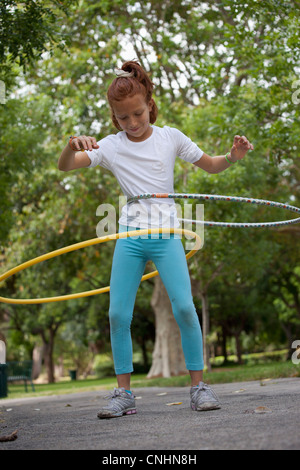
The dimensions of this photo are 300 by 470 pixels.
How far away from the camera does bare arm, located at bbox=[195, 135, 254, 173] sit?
13.5ft

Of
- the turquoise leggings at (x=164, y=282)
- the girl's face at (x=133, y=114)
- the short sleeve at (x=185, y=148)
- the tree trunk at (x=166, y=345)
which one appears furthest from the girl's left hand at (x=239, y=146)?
the tree trunk at (x=166, y=345)

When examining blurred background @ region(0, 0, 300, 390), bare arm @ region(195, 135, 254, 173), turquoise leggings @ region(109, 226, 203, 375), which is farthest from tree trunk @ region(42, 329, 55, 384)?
bare arm @ region(195, 135, 254, 173)

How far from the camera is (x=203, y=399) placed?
3.79 metres

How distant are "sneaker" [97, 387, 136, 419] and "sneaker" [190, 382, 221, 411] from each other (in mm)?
462

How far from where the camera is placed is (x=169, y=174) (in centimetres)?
421

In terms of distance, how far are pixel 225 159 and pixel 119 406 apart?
1962 millimetres

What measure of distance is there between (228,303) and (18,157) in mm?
17474

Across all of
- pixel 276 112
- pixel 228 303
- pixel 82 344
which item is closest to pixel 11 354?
pixel 82 344

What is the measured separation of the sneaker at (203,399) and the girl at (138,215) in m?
0.03

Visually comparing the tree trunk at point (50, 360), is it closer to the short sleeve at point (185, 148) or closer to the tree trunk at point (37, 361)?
the tree trunk at point (37, 361)

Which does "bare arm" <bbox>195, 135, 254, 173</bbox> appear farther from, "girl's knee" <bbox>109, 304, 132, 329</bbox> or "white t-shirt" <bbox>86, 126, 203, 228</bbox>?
"girl's knee" <bbox>109, 304, 132, 329</bbox>

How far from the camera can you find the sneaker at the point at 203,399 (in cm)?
376

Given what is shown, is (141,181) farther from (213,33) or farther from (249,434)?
(213,33)

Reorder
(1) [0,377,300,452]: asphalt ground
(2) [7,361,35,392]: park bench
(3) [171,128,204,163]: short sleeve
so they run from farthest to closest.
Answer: (2) [7,361,35,392]: park bench, (3) [171,128,204,163]: short sleeve, (1) [0,377,300,452]: asphalt ground
